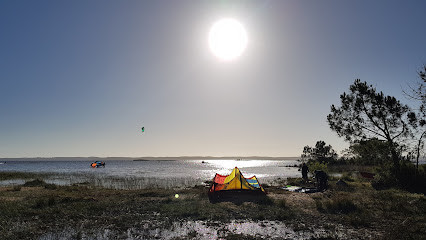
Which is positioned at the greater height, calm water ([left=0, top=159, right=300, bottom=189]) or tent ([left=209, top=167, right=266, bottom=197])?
tent ([left=209, top=167, right=266, bottom=197])

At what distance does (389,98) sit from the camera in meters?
22.8

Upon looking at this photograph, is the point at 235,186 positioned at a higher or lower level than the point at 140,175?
higher

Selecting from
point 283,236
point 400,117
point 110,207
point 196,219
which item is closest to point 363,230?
point 283,236

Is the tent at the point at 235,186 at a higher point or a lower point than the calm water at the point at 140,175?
higher

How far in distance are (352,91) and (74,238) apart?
26.3 meters

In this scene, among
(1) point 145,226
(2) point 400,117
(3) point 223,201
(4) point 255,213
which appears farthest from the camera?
(2) point 400,117

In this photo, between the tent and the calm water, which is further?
the calm water

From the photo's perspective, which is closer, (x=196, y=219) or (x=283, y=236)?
(x=283, y=236)

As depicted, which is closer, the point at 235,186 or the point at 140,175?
the point at 235,186

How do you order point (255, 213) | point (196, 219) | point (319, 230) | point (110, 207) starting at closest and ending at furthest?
point (319, 230), point (196, 219), point (255, 213), point (110, 207)

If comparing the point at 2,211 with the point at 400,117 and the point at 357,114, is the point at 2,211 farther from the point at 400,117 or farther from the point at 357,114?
the point at 400,117


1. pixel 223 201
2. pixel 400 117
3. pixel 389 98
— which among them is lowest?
pixel 223 201

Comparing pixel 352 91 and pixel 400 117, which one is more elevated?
pixel 352 91

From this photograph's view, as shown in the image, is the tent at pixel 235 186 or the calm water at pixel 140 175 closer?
the tent at pixel 235 186
